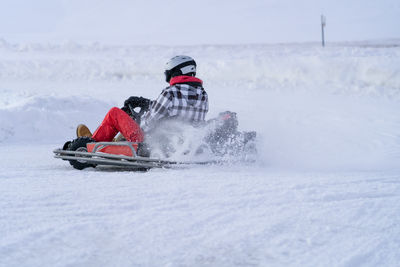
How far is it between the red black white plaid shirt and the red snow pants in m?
0.15

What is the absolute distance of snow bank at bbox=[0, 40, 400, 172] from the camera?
6.93 metres

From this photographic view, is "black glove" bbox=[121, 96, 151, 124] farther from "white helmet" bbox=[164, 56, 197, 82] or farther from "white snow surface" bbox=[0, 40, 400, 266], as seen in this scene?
"white snow surface" bbox=[0, 40, 400, 266]

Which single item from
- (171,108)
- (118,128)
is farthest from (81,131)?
(171,108)

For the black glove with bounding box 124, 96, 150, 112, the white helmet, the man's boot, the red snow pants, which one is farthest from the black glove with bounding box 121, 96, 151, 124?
the man's boot

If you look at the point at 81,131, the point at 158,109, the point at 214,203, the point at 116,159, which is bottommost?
the point at 214,203

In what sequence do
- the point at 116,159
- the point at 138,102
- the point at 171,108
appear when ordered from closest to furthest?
the point at 171,108 < the point at 116,159 < the point at 138,102

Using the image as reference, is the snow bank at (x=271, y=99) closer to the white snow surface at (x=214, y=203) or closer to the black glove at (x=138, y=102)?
the white snow surface at (x=214, y=203)

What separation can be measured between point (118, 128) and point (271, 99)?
796 centimetres

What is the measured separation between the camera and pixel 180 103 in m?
5.13

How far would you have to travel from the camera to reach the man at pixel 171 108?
5121 mm

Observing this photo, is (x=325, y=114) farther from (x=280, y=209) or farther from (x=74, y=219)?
(x=74, y=219)

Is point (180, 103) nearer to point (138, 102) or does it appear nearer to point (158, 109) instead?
point (158, 109)

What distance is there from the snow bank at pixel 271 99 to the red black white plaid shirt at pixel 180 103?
1001mm

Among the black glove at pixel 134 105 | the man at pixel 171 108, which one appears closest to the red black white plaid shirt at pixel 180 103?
the man at pixel 171 108
